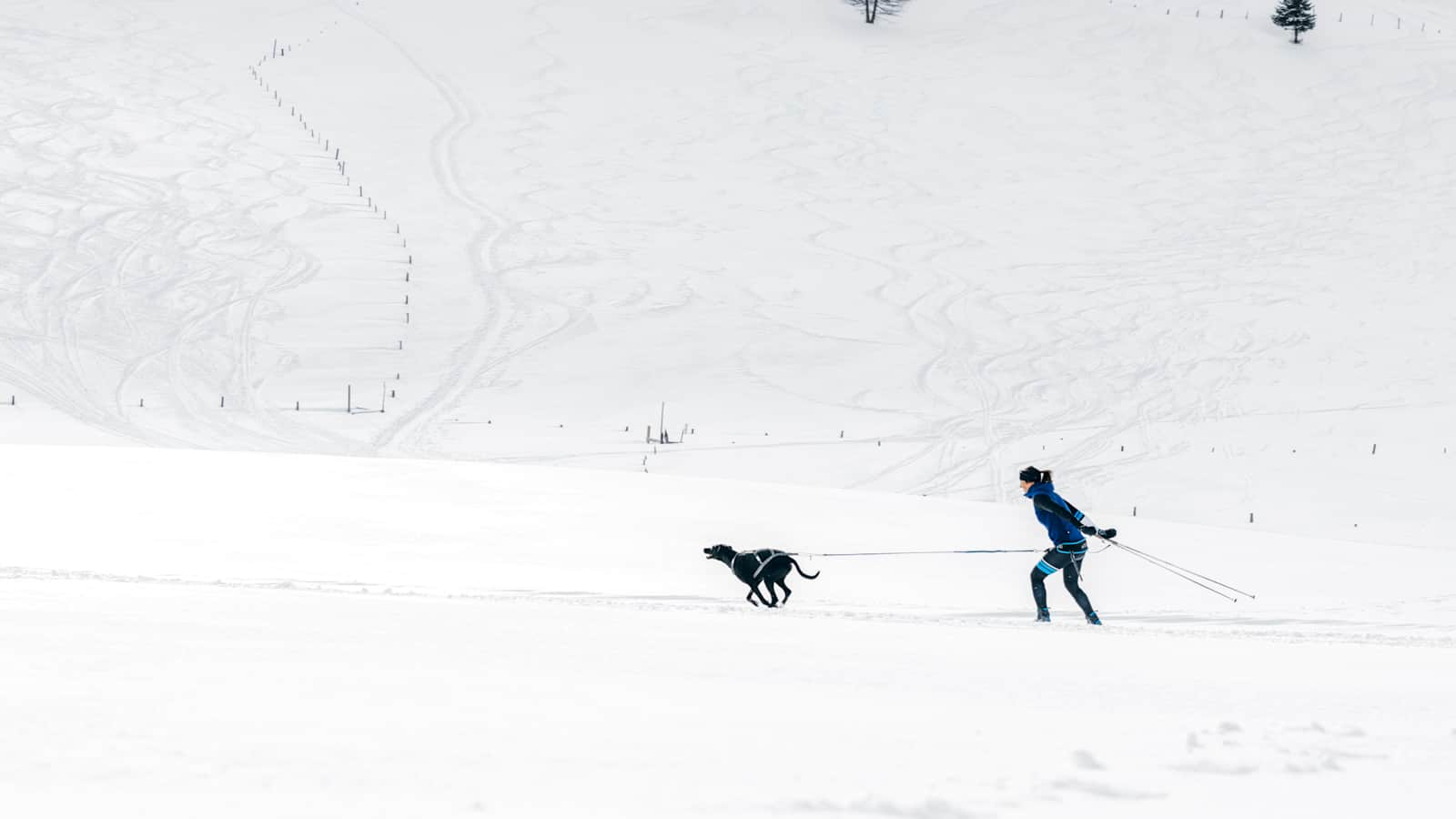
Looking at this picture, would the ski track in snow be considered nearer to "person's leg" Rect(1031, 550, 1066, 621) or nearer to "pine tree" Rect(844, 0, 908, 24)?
"person's leg" Rect(1031, 550, 1066, 621)

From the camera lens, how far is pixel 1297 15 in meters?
56.4

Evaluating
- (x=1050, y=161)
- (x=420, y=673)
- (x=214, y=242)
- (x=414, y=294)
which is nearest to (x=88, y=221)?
(x=214, y=242)

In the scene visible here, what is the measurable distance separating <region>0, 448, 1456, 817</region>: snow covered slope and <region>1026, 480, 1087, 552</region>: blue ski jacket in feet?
2.08

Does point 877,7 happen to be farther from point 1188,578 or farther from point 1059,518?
point 1059,518

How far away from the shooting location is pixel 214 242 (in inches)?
1291

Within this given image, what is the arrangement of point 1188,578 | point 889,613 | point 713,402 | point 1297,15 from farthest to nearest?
point 1297,15 → point 713,402 → point 1188,578 → point 889,613

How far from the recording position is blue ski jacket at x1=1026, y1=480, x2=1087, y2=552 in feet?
33.2

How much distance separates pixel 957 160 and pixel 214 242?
22.6 meters

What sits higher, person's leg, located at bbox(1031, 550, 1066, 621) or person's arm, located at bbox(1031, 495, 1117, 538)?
person's arm, located at bbox(1031, 495, 1117, 538)

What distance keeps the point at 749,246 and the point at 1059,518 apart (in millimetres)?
25529

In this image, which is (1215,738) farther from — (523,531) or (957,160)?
(957,160)

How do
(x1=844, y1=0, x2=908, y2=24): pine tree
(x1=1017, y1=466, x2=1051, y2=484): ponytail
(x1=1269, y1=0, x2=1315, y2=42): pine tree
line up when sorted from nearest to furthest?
(x1=1017, y1=466, x2=1051, y2=484): ponytail, (x1=1269, y1=0, x2=1315, y2=42): pine tree, (x1=844, y1=0, x2=908, y2=24): pine tree

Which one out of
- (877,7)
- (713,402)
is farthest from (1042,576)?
(877,7)

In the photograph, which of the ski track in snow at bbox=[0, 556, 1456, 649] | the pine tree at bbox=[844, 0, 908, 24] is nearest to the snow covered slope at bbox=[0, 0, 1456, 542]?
the pine tree at bbox=[844, 0, 908, 24]
